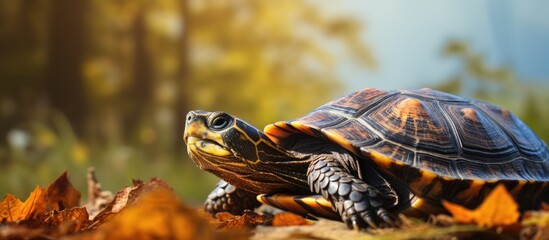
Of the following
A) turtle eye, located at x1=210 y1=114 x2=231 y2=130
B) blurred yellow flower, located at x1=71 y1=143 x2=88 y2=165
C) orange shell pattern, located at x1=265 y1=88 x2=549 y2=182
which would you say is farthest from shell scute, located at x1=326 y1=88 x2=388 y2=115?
blurred yellow flower, located at x1=71 y1=143 x2=88 y2=165

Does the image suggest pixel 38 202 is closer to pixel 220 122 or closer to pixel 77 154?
pixel 220 122

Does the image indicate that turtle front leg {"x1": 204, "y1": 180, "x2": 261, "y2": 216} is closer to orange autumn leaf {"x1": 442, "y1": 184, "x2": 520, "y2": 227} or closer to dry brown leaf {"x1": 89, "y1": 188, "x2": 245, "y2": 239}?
orange autumn leaf {"x1": 442, "y1": 184, "x2": 520, "y2": 227}

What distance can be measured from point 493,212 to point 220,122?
3.08 feet

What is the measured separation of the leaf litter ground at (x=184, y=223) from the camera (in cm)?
87

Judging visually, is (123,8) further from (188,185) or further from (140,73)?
(188,185)

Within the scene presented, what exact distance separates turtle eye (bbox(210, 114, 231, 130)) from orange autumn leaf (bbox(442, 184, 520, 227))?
85cm

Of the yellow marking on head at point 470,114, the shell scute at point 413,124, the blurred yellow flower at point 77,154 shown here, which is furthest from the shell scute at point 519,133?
the blurred yellow flower at point 77,154

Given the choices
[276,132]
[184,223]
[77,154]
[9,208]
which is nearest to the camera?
[184,223]

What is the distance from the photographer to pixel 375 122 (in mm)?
1792

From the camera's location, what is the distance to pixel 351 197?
155 cm

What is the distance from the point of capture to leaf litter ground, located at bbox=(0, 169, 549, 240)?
2.86 ft

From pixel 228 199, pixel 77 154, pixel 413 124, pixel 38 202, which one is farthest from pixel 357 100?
pixel 77 154

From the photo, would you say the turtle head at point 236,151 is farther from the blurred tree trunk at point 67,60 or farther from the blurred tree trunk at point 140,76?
the blurred tree trunk at point 140,76

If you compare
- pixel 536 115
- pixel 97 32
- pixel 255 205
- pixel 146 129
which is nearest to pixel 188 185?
pixel 146 129
